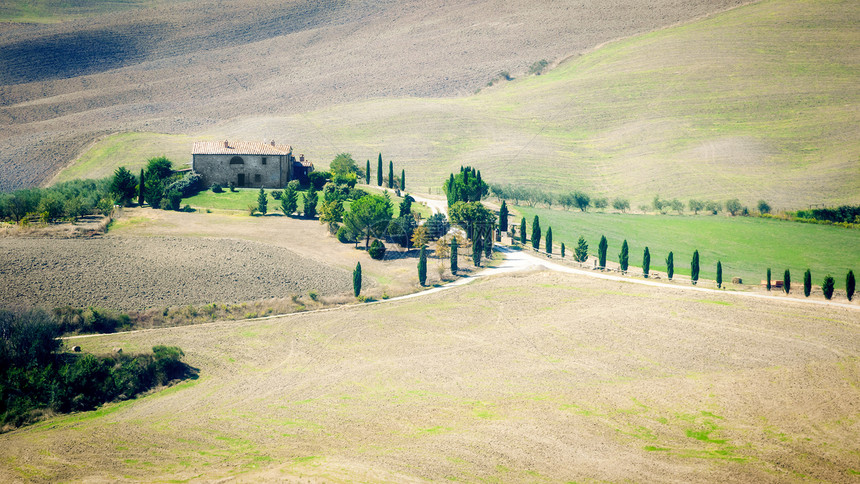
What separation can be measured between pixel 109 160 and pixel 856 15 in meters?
150

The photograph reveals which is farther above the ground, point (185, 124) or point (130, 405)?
point (185, 124)

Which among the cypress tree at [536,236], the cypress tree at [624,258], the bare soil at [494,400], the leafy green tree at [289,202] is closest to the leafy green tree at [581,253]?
the cypress tree at [624,258]

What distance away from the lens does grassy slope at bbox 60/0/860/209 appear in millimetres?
105062

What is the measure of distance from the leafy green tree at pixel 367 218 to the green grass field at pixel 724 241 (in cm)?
1908

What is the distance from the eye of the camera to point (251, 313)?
161ft

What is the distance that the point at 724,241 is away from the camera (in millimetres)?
76125

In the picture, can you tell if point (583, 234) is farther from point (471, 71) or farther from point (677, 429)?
point (471, 71)

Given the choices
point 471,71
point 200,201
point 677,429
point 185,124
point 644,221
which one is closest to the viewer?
point 677,429

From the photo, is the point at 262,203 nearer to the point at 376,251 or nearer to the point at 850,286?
the point at 376,251

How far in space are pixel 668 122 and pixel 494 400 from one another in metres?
101

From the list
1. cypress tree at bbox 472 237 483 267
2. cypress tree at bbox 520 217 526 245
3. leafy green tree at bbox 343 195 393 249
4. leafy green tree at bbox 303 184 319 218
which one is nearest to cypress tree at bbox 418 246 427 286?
cypress tree at bbox 472 237 483 267

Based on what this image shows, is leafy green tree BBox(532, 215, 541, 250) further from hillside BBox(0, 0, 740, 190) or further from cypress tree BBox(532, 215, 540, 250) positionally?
hillside BBox(0, 0, 740, 190)

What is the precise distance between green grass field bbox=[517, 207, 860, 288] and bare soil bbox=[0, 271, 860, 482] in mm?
13920

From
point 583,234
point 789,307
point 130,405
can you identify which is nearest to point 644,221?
point 583,234
